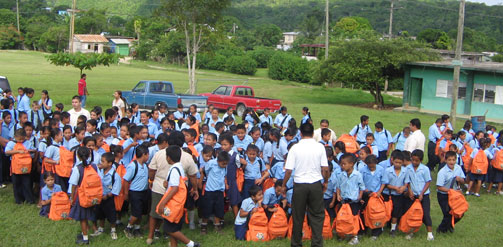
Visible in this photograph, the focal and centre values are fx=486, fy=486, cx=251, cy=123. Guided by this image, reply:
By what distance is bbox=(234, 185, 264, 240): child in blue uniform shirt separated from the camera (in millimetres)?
6727

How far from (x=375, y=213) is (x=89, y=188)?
389 centimetres

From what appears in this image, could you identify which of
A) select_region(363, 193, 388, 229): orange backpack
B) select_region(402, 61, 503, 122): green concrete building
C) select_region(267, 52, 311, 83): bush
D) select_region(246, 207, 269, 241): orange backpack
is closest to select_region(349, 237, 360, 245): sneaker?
select_region(363, 193, 388, 229): orange backpack

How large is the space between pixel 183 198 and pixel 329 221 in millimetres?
2218

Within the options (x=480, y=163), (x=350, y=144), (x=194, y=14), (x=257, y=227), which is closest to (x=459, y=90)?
(x=194, y=14)

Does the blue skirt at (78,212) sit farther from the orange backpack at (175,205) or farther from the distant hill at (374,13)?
the distant hill at (374,13)

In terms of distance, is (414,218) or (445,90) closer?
(414,218)

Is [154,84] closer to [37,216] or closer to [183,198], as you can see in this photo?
[37,216]

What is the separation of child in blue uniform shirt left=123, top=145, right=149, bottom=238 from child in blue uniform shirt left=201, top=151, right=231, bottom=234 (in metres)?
0.86

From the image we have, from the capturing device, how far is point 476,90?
23.6m

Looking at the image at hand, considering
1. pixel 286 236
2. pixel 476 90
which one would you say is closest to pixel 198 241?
pixel 286 236

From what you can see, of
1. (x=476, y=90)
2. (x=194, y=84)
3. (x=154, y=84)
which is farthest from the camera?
(x=194, y=84)

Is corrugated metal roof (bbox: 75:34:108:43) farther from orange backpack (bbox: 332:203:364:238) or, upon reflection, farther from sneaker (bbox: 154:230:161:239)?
orange backpack (bbox: 332:203:364:238)

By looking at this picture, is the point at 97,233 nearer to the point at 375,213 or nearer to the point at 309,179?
the point at 309,179

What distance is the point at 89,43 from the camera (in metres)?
73.6
